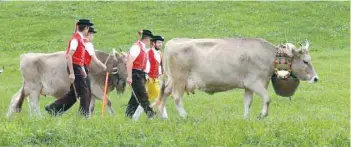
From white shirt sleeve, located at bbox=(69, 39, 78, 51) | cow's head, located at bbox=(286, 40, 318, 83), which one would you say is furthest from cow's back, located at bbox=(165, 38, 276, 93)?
white shirt sleeve, located at bbox=(69, 39, 78, 51)

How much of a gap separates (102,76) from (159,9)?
2946 centimetres

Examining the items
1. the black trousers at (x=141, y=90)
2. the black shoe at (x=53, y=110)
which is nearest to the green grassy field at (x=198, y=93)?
the black shoe at (x=53, y=110)

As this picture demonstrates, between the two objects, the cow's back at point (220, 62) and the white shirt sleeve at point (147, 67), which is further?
the cow's back at point (220, 62)

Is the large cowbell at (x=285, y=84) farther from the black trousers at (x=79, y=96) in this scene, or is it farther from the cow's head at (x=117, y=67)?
the black trousers at (x=79, y=96)

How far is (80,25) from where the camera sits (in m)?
13.3

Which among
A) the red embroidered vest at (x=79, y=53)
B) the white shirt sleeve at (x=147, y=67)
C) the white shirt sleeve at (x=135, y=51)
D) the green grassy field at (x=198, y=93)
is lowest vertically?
the green grassy field at (x=198, y=93)

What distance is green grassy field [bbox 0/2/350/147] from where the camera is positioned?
37.0 ft

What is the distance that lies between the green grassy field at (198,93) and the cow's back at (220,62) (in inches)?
30.2

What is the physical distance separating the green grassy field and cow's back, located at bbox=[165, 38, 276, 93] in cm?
77

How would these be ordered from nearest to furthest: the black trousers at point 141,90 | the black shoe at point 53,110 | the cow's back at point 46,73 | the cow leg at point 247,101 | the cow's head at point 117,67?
the black shoe at point 53,110 → the black trousers at point 141,90 → the cow leg at point 247,101 → the cow's back at point 46,73 → the cow's head at point 117,67

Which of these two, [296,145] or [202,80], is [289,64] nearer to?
[202,80]

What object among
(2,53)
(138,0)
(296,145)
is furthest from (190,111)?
(138,0)

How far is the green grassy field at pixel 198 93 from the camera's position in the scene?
1129 cm

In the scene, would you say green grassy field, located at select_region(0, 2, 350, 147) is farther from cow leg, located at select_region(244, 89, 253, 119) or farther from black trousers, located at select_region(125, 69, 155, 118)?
black trousers, located at select_region(125, 69, 155, 118)
